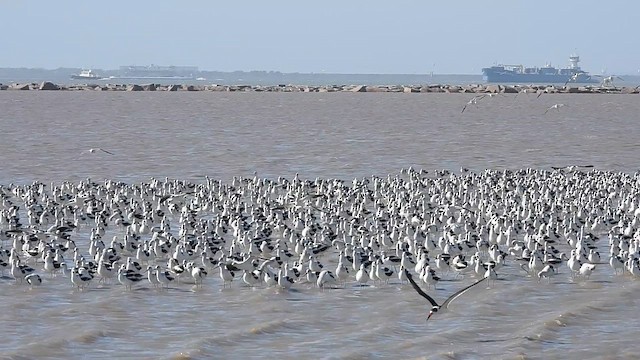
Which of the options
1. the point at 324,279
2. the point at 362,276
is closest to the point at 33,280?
the point at 324,279

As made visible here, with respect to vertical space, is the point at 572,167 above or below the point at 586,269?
below

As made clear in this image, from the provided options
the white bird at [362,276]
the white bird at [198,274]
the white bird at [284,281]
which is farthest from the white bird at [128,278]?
the white bird at [362,276]

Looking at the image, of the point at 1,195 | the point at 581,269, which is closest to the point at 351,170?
the point at 1,195

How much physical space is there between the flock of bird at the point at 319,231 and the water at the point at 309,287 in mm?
353

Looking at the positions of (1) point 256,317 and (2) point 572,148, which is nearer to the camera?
(1) point 256,317

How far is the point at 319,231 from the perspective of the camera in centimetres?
2652

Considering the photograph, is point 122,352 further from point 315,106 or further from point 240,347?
point 315,106

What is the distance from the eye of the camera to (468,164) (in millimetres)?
46062

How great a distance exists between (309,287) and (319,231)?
538 cm

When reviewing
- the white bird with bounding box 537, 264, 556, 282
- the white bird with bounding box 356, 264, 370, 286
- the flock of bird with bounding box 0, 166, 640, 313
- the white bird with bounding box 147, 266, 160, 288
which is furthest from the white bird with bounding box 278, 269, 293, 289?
the white bird with bounding box 537, 264, 556, 282

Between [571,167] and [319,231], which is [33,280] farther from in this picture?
[571,167]

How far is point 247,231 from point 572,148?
32.1 meters

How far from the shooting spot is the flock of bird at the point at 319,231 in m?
21.7

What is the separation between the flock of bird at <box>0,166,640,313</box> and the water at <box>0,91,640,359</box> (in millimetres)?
353
